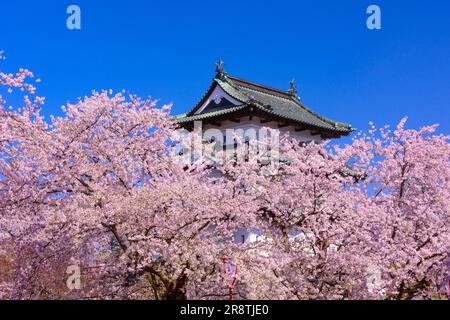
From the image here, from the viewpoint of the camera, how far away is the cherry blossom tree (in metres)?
12.0

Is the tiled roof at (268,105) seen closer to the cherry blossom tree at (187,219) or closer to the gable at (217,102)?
the gable at (217,102)

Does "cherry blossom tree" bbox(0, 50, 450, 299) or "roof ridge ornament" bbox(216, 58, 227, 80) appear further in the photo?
"roof ridge ornament" bbox(216, 58, 227, 80)

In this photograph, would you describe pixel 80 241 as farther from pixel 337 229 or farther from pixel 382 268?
pixel 382 268

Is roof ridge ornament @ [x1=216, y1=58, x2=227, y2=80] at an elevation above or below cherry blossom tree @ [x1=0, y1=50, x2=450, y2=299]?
above

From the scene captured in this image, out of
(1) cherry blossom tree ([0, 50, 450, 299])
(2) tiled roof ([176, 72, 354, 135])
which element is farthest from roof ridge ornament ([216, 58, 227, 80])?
(1) cherry blossom tree ([0, 50, 450, 299])

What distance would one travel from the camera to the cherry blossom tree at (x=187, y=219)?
472 inches

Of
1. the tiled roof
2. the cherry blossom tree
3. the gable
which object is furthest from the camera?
the gable

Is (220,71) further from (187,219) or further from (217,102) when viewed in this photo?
(187,219)

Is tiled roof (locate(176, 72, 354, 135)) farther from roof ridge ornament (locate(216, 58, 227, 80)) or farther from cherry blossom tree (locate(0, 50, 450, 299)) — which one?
cherry blossom tree (locate(0, 50, 450, 299))

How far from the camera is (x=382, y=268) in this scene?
11664mm

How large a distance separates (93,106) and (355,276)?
7795 mm

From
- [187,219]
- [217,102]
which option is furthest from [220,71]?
[187,219]

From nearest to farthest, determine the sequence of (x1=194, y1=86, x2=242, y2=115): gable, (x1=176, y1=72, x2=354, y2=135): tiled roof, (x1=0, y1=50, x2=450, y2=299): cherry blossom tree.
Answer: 1. (x1=0, y1=50, x2=450, y2=299): cherry blossom tree
2. (x1=176, y1=72, x2=354, y2=135): tiled roof
3. (x1=194, y1=86, x2=242, y2=115): gable
